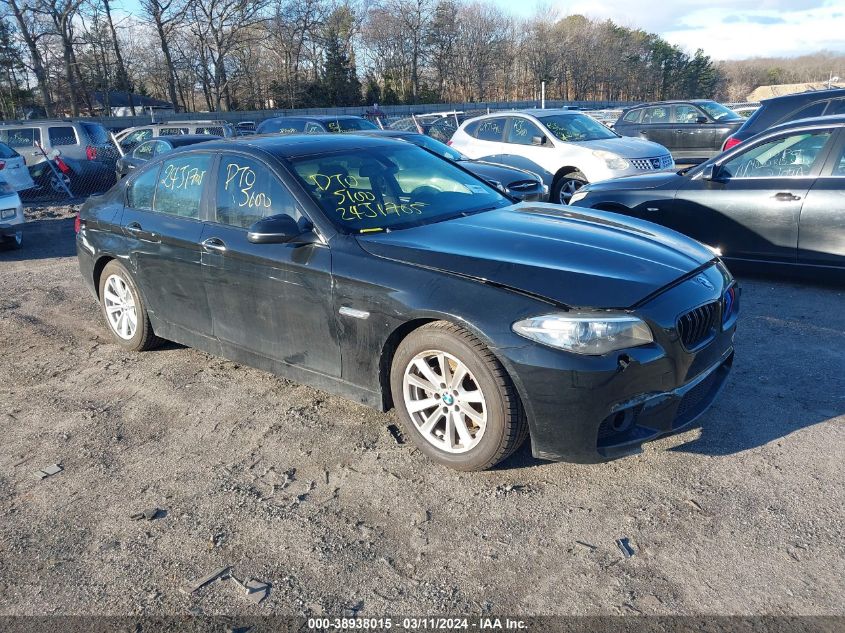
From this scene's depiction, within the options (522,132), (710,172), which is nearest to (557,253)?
(710,172)

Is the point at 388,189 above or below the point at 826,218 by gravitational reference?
above

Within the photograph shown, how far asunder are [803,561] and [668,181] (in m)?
5.18

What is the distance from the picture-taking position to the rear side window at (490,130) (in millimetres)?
12477

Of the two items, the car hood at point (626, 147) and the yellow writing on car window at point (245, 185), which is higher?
the yellow writing on car window at point (245, 185)

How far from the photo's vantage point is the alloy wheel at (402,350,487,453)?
337 centimetres

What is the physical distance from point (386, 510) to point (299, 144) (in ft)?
8.20

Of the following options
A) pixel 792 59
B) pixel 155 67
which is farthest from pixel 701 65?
pixel 155 67

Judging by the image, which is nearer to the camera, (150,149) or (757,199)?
(757,199)

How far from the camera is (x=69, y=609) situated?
2.69m

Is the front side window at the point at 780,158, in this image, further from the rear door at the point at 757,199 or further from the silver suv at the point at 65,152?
the silver suv at the point at 65,152

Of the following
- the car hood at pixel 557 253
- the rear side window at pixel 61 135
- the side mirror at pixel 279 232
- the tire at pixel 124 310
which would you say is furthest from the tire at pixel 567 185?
the rear side window at pixel 61 135

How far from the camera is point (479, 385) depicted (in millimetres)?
3270

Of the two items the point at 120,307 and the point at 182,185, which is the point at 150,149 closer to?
the point at 120,307

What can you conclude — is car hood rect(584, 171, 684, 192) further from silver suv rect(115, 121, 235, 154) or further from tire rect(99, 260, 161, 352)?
silver suv rect(115, 121, 235, 154)
